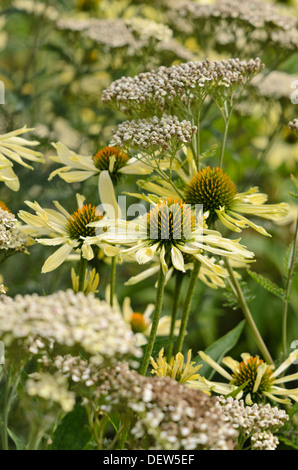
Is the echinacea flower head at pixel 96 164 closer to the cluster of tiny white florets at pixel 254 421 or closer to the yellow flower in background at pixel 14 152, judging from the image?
the yellow flower in background at pixel 14 152

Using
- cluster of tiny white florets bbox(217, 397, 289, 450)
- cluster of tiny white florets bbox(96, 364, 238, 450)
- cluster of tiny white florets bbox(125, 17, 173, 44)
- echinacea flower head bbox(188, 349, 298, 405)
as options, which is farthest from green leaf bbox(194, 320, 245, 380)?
cluster of tiny white florets bbox(125, 17, 173, 44)

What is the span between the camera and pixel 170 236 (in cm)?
73

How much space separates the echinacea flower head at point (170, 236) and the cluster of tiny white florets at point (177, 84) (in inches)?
6.6

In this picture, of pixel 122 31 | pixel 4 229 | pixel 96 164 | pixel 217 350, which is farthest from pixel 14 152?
pixel 122 31

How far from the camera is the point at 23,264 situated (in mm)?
1533

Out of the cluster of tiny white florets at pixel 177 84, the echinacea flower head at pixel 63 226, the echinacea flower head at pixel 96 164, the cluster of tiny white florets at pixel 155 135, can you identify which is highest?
the cluster of tiny white florets at pixel 177 84

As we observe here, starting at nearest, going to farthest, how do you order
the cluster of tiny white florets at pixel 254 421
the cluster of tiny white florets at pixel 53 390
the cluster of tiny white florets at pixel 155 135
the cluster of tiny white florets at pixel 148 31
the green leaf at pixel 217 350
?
the cluster of tiny white florets at pixel 53 390, the cluster of tiny white florets at pixel 254 421, the cluster of tiny white florets at pixel 155 135, the green leaf at pixel 217 350, the cluster of tiny white florets at pixel 148 31

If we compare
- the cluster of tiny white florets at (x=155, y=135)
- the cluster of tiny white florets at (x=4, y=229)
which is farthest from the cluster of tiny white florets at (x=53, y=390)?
the cluster of tiny white florets at (x=155, y=135)

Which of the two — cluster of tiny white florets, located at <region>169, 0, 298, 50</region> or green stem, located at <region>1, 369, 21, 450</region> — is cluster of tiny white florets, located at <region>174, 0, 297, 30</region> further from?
green stem, located at <region>1, 369, 21, 450</region>

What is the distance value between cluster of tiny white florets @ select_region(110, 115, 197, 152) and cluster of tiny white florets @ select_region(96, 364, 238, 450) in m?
0.33

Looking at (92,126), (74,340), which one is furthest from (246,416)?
(92,126)

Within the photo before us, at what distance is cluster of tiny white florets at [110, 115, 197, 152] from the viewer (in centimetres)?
74

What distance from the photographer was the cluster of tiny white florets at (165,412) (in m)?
0.50
